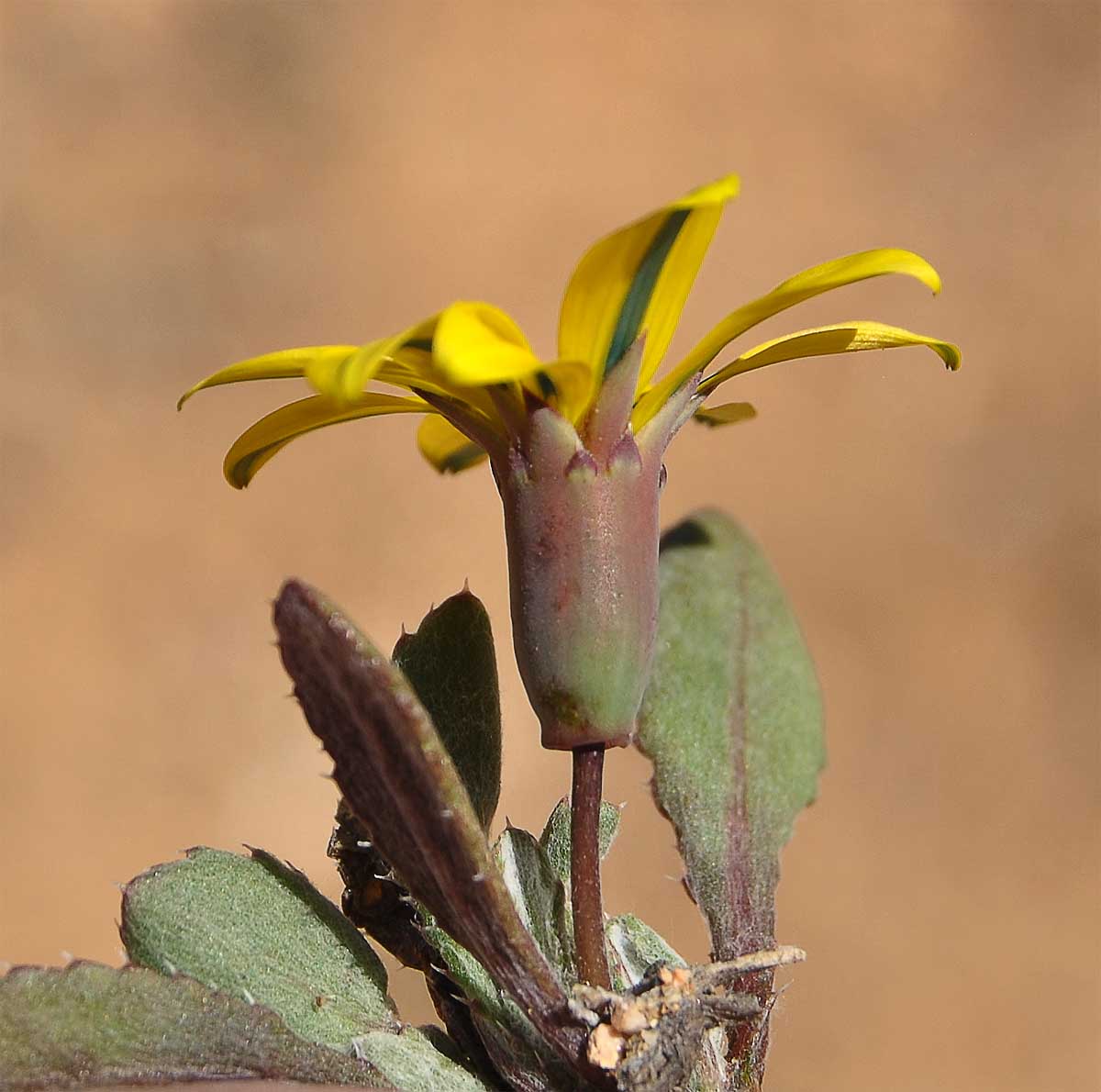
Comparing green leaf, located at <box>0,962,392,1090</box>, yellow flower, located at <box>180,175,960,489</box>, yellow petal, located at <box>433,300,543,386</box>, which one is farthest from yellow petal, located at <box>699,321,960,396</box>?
green leaf, located at <box>0,962,392,1090</box>

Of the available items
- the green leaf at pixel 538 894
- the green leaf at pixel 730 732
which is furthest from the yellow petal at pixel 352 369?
the green leaf at pixel 730 732

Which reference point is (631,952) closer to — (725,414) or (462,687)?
(462,687)

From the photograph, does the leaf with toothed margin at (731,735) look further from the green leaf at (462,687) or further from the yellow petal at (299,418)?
the yellow petal at (299,418)

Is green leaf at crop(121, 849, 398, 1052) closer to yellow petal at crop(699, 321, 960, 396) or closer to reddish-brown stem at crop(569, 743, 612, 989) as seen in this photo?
reddish-brown stem at crop(569, 743, 612, 989)

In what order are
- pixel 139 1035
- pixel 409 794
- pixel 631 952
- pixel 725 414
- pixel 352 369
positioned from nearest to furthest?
pixel 352 369
pixel 409 794
pixel 139 1035
pixel 631 952
pixel 725 414

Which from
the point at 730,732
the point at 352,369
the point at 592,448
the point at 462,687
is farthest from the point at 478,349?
the point at 730,732

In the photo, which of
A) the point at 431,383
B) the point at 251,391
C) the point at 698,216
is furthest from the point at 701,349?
the point at 251,391

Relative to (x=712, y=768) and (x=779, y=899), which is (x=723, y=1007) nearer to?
(x=712, y=768)
